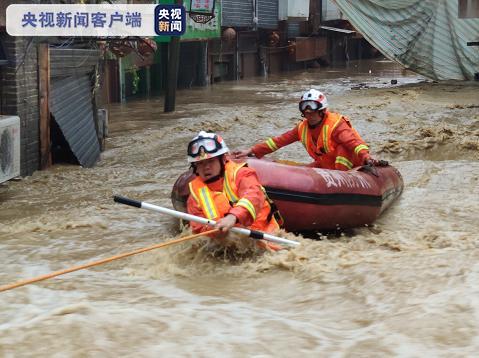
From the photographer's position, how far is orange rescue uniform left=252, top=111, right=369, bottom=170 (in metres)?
7.22

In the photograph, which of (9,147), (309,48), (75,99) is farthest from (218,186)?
(309,48)

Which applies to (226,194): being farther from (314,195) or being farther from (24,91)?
(24,91)

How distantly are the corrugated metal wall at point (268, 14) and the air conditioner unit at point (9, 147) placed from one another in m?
18.2

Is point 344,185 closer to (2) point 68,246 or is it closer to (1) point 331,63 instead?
(2) point 68,246

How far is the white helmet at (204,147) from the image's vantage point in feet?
17.8

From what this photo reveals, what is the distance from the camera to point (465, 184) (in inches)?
344

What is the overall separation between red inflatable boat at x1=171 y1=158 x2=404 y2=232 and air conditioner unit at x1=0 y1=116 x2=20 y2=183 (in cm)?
226

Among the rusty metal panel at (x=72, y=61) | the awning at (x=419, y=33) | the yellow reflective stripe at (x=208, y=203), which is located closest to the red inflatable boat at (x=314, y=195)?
the yellow reflective stripe at (x=208, y=203)

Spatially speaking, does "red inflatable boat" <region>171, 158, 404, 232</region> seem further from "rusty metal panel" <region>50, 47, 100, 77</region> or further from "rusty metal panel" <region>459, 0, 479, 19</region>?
"rusty metal panel" <region>459, 0, 479, 19</region>

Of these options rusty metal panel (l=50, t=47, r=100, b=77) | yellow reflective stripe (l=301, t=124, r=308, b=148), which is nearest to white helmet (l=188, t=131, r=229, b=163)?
yellow reflective stripe (l=301, t=124, r=308, b=148)

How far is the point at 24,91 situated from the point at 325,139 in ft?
12.1

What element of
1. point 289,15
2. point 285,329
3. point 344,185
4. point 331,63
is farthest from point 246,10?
point 285,329

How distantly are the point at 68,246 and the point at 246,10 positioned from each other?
19.3 meters

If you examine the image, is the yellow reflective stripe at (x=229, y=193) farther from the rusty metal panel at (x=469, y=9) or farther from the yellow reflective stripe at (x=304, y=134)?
the rusty metal panel at (x=469, y=9)
